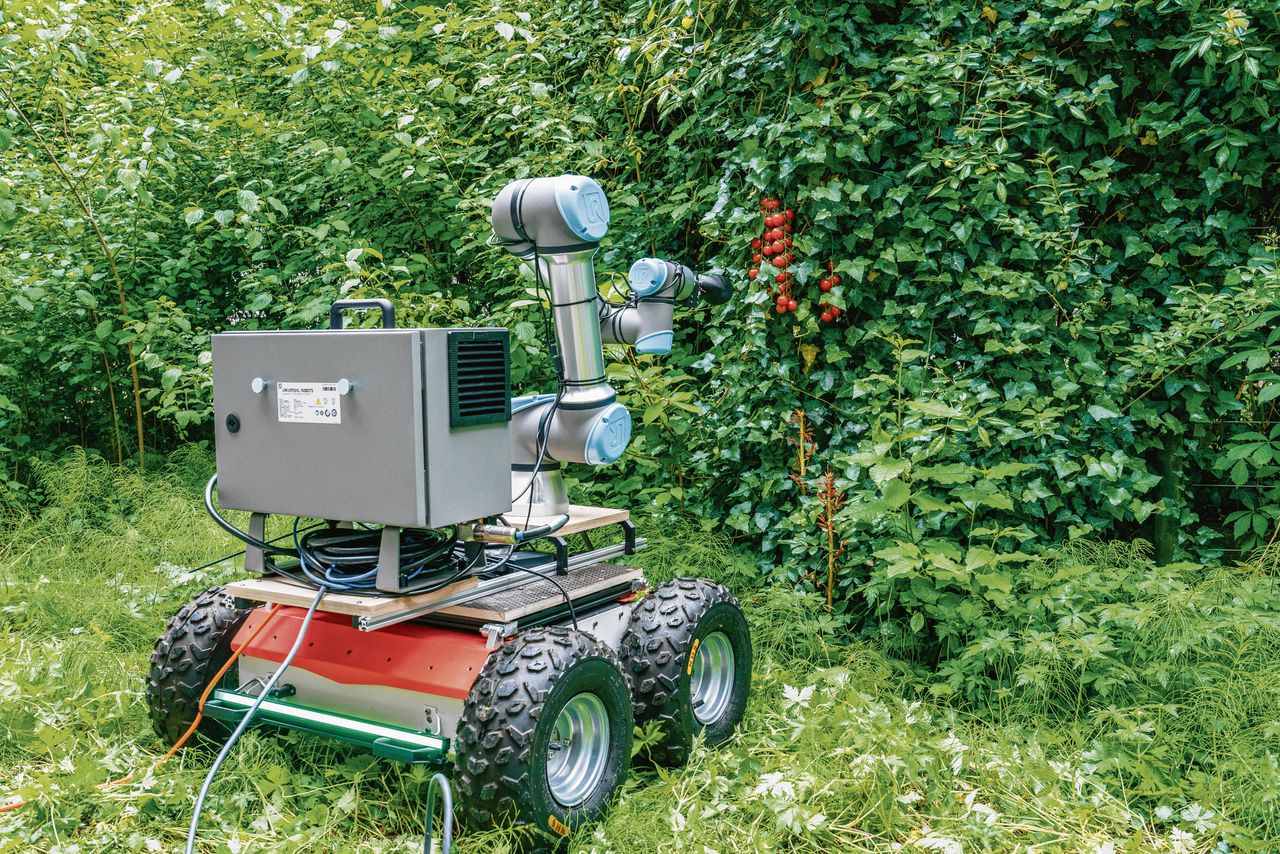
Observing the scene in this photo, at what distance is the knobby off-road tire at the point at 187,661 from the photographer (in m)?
2.44

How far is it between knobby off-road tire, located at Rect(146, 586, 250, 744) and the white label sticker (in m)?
0.63

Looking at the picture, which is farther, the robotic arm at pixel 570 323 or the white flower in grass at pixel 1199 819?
the robotic arm at pixel 570 323

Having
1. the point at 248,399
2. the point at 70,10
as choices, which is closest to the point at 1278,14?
the point at 248,399

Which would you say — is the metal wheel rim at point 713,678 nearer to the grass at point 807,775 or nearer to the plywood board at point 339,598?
the grass at point 807,775

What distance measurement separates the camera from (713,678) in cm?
277

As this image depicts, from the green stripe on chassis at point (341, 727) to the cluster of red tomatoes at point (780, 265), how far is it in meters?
2.11

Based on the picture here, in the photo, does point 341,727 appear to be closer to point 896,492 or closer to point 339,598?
point 339,598

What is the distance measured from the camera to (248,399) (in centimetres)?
228

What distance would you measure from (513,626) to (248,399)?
0.84 m

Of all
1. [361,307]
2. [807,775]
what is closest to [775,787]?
[807,775]

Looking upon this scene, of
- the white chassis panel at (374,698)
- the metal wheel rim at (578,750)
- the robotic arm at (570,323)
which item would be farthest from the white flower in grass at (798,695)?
the robotic arm at (570,323)

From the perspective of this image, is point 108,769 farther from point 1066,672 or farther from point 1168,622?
point 1168,622

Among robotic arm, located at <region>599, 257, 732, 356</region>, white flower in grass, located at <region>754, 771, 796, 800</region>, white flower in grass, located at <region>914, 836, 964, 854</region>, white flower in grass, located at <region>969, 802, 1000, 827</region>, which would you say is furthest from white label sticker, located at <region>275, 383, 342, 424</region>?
white flower in grass, located at <region>969, 802, 1000, 827</region>

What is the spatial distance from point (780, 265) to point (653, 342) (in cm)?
93
